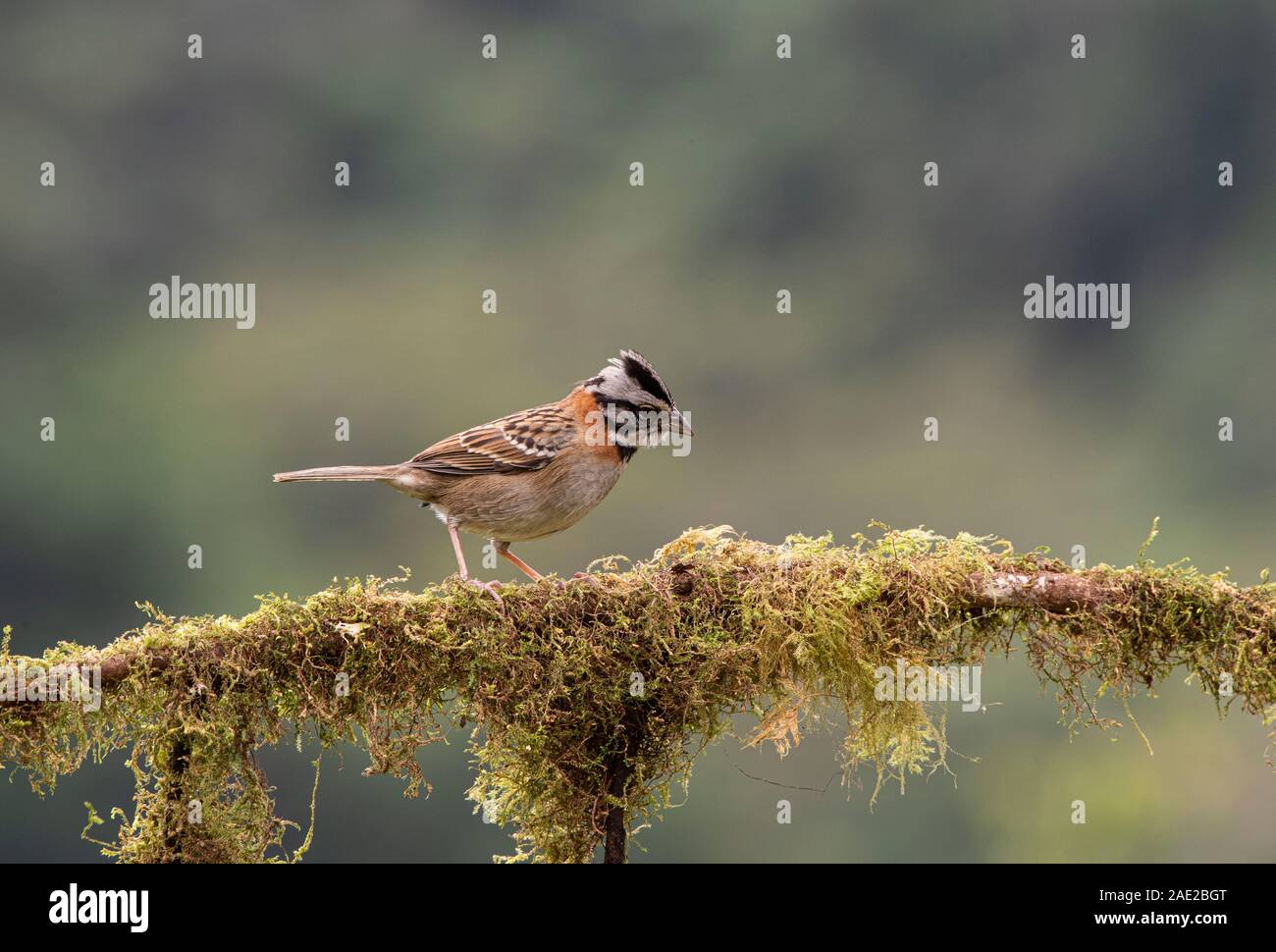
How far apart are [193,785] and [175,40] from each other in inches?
2088

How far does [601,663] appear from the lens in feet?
15.0

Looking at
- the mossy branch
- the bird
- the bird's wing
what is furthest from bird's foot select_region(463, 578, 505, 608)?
the bird's wing


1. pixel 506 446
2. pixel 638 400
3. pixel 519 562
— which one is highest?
pixel 638 400

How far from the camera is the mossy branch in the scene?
443 centimetres

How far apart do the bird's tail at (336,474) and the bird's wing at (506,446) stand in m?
0.13

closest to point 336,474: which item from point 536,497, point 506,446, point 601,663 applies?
point 506,446

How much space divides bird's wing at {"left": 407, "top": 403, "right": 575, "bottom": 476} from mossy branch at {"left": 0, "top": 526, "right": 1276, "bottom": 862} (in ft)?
4.78

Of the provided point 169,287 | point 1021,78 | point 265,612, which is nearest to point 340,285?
point 169,287

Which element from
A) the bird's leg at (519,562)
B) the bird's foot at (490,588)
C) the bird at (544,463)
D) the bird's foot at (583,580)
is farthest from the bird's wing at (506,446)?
A: the bird's foot at (583,580)

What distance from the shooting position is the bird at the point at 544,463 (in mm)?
6066

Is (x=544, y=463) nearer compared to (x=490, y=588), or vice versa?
(x=490, y=588)

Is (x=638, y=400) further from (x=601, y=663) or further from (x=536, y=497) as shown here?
(x=601, y=663)

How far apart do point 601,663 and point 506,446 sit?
1818mm

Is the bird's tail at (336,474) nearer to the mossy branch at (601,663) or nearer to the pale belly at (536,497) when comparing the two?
the pale belly at (536,497)
